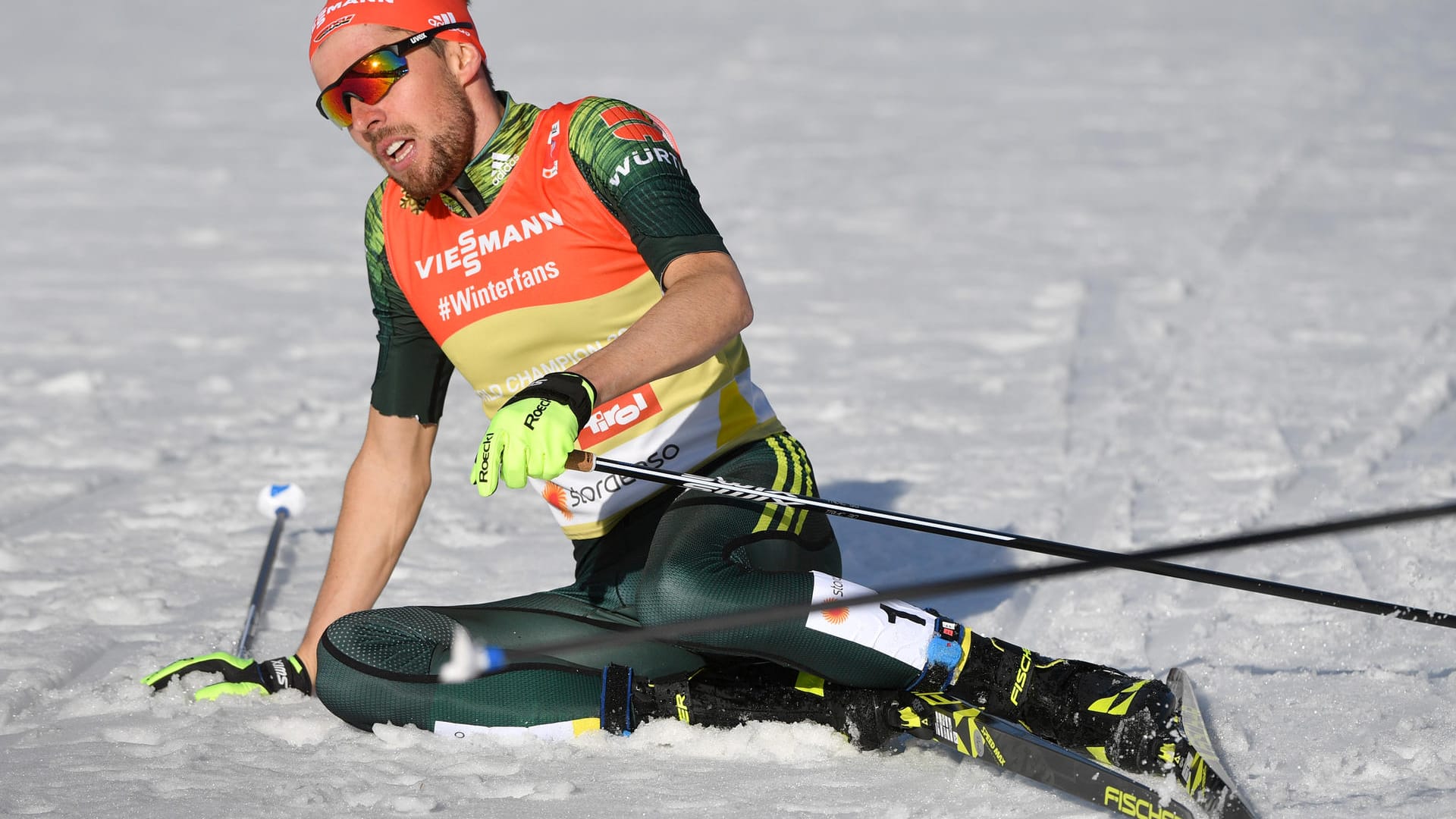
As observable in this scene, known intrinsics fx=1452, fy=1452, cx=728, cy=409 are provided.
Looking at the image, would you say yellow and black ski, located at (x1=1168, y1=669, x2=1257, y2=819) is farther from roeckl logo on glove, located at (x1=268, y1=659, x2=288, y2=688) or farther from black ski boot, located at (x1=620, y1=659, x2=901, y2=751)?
Result: roeckl logo on glove, located at (x1=268, y1=659, x2=288, y2=688)

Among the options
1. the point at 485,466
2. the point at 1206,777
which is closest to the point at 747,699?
the point at 485,466

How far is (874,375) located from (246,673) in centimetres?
328

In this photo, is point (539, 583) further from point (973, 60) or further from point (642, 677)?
point (973, 60)

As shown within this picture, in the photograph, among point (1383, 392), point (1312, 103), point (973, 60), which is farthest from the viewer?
point (973, 60)

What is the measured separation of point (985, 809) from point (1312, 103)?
8748 mm

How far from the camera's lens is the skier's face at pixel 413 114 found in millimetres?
2916

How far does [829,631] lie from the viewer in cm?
263

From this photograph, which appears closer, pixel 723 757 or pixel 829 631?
pixel 829 631

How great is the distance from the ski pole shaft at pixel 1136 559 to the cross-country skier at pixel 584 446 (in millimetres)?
81

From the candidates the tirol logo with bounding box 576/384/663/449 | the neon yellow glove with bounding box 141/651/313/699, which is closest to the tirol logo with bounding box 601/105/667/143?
the tirol logo with bounding box 576/384/663/449

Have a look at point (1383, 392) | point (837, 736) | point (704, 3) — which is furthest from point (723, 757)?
point (704, 3)

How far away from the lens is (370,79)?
9.52 feet

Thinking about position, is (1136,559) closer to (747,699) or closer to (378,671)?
(747,699)

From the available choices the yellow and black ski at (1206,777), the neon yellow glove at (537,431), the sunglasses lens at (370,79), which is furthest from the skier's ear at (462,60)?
the yellow and black ski at (1206,777)
